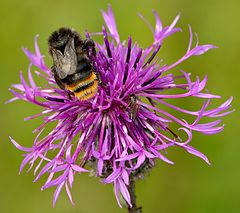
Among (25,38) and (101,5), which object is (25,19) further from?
(101,5)

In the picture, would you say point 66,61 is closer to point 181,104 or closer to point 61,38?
point 61,38

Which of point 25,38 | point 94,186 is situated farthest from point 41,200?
point 25,38

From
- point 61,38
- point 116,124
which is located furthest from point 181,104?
point 61,38

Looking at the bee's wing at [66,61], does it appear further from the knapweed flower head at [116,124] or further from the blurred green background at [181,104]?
the blurred green background at [181,104]

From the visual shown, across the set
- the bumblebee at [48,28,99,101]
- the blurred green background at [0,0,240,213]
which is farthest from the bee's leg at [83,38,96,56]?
the blurred green background at [0,0,240,213]

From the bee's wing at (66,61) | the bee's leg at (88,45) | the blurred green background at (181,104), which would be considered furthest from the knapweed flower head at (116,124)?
the blurred green background at (181,104)

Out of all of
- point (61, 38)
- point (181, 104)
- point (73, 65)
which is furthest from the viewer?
point (181, 104)
